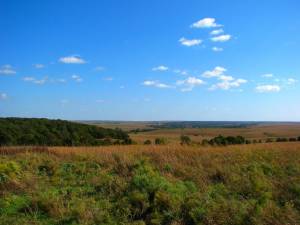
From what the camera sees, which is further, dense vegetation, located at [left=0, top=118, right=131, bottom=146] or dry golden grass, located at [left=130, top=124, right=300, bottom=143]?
dry golden grass, located at [left=130, top=124, right=300, bottom=143]

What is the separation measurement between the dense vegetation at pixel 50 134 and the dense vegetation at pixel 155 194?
71.4ft

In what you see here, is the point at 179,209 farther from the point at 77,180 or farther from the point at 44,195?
Answer: the point at 77,180

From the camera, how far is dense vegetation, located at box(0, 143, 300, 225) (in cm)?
589

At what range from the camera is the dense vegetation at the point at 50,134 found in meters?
37.1

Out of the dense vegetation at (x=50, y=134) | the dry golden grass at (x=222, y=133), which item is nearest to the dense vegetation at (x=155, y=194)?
the dense vegetation at (x=50, y=134)

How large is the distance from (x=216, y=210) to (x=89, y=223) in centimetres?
209

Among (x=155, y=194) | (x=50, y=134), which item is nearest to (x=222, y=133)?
(x=50, y=134)

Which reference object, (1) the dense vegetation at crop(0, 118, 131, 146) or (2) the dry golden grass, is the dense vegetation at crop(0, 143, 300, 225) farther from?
(2) the dry golden grass

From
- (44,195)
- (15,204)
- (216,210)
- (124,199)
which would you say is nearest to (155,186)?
(124,199)

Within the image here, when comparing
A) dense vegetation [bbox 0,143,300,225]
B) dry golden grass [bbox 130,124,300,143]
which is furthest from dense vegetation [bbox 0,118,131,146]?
dense vegetation [bbox 0,143,300,225]

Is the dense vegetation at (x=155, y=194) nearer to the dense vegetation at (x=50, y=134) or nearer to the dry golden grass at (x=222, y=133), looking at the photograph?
the dense vegetation at (x=50, y=134)

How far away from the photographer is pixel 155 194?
22.5 ft

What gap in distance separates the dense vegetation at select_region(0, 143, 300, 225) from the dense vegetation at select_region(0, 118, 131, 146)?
21761 millimetres

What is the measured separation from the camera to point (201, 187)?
7953 millimetres
